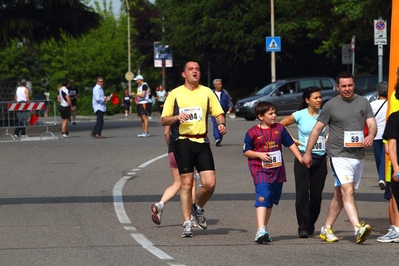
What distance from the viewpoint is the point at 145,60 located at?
82.7m

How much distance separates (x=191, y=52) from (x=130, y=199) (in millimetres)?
47131

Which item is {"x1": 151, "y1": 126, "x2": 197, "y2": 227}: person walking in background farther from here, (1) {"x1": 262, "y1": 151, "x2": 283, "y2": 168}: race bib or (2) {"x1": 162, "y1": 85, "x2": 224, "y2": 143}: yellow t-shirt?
(1) {"x1": 262, "y1": 151, "x2": 283, "y2": 168}: race bib

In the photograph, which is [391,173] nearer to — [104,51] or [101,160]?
[101,160]

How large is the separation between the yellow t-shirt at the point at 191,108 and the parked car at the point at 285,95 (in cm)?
2905

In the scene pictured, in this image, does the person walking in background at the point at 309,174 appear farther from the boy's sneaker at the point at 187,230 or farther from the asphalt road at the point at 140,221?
the boy's sneaker at the point at 187,230

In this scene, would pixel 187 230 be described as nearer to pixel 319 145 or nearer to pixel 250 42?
pixel 319 145

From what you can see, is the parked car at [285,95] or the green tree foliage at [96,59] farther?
the green tree foliage at [96,59]

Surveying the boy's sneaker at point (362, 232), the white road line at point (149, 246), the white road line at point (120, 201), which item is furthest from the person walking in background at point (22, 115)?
the boy's sneaker at point (362, 232)

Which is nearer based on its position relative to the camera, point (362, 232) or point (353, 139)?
point (362, 232)

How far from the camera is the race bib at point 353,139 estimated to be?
10.0m

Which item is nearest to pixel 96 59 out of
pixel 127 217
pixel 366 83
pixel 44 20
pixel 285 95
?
pixel 285 95

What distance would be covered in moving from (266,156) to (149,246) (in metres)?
1.44

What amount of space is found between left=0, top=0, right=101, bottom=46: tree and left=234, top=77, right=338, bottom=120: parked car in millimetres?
8125

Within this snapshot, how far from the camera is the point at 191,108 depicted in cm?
1058
